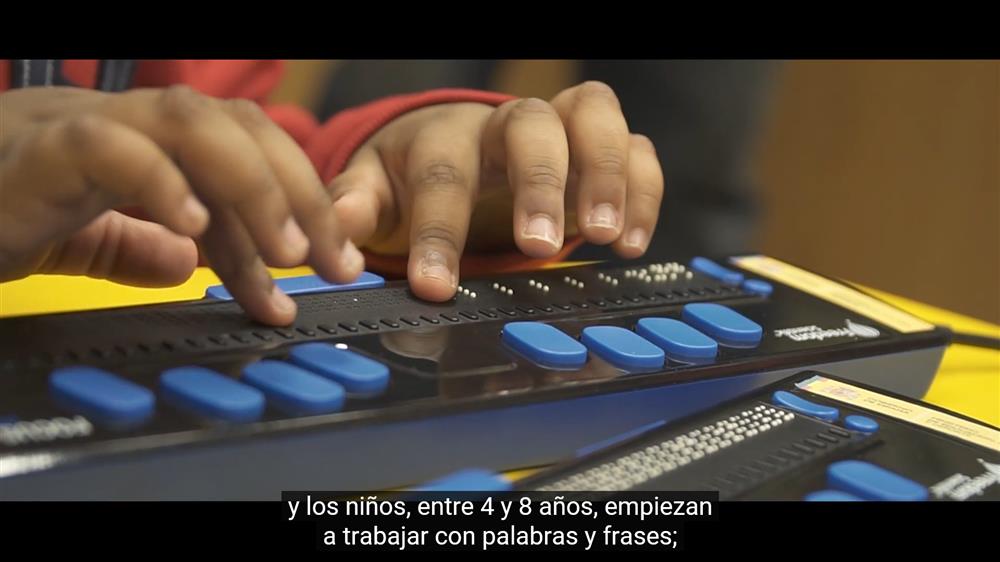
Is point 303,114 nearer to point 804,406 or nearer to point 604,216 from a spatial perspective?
point 604,216

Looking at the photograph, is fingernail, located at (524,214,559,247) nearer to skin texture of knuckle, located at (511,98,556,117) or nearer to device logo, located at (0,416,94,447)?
skin texture of knuckle, located at (511,98,556,117)

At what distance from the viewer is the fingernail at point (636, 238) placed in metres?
0.60

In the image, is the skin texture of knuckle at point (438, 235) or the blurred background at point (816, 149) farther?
the blurred background at point (816, 149)

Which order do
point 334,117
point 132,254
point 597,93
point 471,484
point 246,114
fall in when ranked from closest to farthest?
point 471,484 → point 246,114 → point 132,254 → point 597,93 → point 334,117

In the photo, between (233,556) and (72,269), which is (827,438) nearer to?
(233,556)

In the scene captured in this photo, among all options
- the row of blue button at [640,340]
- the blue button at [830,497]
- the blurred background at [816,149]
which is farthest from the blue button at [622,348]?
the blurred background at [816,149]

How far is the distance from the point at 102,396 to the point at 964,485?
0.26 meters

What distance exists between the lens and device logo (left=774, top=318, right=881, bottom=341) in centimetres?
49

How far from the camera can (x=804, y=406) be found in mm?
397

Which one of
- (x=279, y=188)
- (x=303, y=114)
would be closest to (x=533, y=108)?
(x=279, y=188)

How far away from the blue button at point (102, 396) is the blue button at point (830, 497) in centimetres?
20

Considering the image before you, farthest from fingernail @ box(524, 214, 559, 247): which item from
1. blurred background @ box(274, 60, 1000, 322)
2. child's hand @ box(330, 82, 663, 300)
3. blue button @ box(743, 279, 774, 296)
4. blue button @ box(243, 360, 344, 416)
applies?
blurred background @ box(274, 60, 1000, 322)

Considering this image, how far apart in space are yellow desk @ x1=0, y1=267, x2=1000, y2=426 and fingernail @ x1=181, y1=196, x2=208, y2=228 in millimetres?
135

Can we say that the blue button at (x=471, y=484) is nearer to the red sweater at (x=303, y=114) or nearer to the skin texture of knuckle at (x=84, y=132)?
the skin texture of knuckle at (x=84, y=132)
